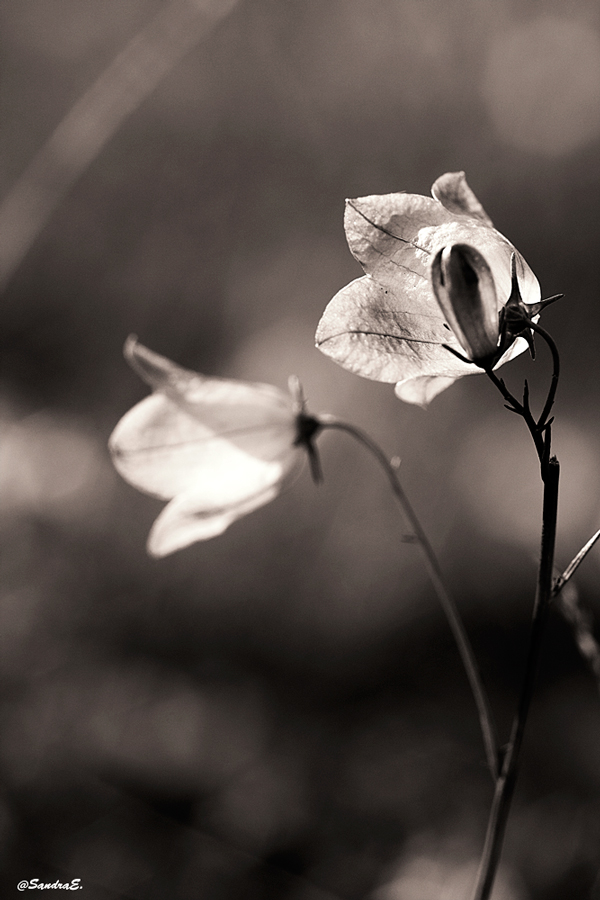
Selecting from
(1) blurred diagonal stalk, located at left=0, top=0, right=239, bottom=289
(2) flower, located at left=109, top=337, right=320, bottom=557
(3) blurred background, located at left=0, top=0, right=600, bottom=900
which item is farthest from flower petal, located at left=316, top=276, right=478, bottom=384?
(1) blurred diagonal stalk, located at left=0, top=0, right=239, bottom=289

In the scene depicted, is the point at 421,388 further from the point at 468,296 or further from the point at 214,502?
the point at 214,502

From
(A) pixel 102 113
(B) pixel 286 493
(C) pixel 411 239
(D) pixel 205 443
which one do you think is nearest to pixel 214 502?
(D) pixel 205 443

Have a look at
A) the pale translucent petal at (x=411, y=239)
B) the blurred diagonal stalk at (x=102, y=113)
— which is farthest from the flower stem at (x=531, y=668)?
the blurred diagonal stalk at (x=102, y=113)

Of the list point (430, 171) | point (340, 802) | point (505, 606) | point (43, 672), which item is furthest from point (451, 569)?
point (430, 171)

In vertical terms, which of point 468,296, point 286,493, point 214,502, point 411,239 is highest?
point 411,239

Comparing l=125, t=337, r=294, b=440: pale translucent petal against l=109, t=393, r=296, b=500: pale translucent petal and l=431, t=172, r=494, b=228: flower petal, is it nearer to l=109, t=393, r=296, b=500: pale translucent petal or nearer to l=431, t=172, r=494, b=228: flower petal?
l=109, t=393, r=296, b=500: pale translucent petal

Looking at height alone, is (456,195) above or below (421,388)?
above

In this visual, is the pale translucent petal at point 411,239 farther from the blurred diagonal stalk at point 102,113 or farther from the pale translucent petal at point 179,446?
the blurred diagonal stalk at point 102,113
